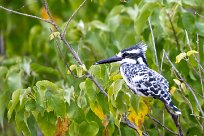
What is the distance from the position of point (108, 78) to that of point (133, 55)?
756mm

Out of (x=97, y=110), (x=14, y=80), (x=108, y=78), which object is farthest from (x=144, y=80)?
(x=14, y=80)

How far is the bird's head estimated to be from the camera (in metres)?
5.81

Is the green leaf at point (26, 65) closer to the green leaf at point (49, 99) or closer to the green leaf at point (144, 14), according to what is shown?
the green leaf at point (144, 14)

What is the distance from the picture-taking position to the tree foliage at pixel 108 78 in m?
5.06

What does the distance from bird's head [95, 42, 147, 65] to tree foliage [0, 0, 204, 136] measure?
0.08 m

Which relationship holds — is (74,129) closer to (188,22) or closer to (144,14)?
(144,14)

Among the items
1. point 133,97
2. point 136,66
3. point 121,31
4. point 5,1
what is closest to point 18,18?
point 5,1

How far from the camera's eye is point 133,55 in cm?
584

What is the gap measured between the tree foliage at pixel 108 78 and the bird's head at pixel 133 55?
0.08 m

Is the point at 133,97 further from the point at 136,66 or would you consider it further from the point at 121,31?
the point at 121,31

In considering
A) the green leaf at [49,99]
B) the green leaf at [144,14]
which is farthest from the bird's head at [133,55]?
the green leaf at [49,99]

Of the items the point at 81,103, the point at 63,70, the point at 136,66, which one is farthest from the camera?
the point at 63,70

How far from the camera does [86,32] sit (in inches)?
265

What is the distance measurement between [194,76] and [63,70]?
1.17 m
